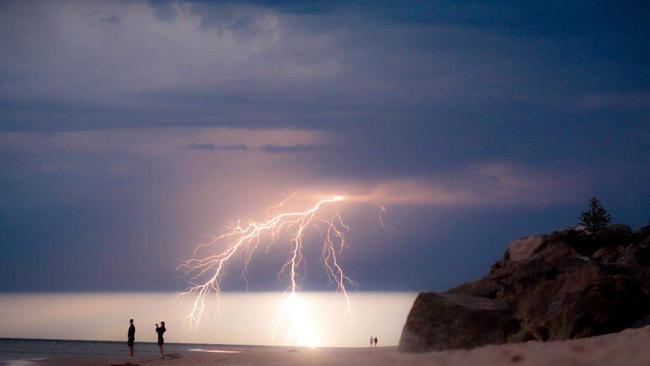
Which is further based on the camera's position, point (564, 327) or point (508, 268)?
point (508, 268)

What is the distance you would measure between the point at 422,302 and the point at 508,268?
537 centimetres

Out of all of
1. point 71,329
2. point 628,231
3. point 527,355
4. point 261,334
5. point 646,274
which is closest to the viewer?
point 527,355

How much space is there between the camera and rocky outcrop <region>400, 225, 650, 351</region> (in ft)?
67.8

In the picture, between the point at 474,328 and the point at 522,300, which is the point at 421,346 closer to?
the point at 474,328

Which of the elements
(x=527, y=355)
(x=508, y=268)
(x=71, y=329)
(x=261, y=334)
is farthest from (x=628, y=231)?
(x=71, y=329)

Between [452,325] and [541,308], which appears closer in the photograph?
[452,325]

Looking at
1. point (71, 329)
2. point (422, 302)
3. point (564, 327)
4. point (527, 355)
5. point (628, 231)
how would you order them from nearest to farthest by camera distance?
point (527, 355)
point (564, 327)
point (422, 302)
point (628, 231)
point (71, 329)

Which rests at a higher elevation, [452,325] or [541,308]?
[541,308]

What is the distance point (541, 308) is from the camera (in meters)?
21.5

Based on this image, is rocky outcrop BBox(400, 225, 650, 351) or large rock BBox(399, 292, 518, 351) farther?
large rock BBox(399, 292, 518, 351)

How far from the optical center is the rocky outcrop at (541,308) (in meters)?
20.7

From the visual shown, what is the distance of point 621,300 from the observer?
68.8 ft

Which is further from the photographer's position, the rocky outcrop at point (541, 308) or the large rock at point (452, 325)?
the large rock at point (452, 325)

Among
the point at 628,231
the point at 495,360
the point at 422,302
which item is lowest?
the point at 495,360
